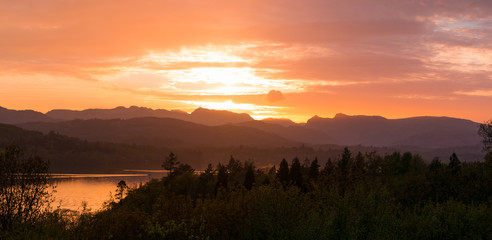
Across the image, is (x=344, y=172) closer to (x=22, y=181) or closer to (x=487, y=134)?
(x=487, y=134)

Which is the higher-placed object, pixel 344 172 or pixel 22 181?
pixel 22 181

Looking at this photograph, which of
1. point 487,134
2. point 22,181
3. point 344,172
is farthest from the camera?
point 344,172

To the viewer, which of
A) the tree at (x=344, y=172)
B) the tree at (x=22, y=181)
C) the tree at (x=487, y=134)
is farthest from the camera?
the tree at (x=344, y=172)

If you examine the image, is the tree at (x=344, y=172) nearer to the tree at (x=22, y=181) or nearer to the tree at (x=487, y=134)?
the tree at (x=487, y=134)

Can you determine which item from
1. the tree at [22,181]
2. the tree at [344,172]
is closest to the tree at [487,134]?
the tree at [344,172]

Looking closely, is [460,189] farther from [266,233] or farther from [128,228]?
[128,228]

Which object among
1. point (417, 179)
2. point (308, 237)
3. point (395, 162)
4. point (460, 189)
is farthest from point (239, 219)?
point (395, 162)

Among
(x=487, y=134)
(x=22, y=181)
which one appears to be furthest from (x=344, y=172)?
(x=22, y=181)

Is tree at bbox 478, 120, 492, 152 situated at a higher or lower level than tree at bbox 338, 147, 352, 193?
higher

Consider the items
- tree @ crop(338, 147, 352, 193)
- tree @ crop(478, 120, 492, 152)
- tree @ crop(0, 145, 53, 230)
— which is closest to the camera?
tree @ crop(0, 145, 53, 230)

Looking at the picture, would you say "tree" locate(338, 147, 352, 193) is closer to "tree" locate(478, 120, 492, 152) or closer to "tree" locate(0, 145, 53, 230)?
"tree" locate(478, 120, 492, 152)

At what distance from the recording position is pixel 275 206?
4706 cm

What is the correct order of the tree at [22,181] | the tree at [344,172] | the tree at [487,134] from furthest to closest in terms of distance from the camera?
1. the tree at [344,172]
2. the tree at [487,134]
3. the tree at [22,181]

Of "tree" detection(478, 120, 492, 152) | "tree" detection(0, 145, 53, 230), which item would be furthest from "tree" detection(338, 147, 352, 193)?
"tree" detection(0, 145, 53, 230)
